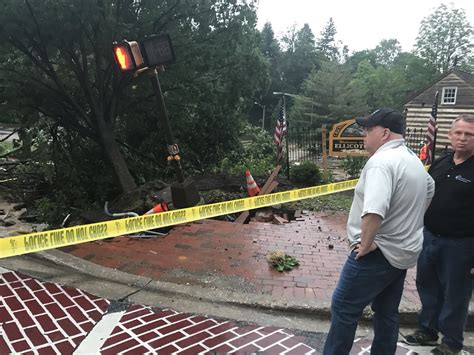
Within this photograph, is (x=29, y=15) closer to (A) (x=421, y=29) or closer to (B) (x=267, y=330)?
(B) (x=267, y=330)

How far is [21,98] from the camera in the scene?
8.63 m

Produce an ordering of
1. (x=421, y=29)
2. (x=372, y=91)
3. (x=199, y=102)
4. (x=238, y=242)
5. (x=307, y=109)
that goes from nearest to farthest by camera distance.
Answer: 1. (x=238, y=242)
2. (x=199, y=102)
3. (x=307, y=109)
4. (x=421, y=29)
5. (x=372, y=91)

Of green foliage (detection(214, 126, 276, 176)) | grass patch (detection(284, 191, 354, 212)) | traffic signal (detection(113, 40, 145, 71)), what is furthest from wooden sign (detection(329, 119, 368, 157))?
traffic signal (detection(113, 40, 145, 71))

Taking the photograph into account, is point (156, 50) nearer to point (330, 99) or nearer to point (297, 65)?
point (330, 99)

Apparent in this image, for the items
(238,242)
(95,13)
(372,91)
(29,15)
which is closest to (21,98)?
(29,15)

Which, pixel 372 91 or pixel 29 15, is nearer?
pixel 29 15

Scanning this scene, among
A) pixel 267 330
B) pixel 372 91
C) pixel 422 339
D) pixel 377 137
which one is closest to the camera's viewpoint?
pixel 377 137

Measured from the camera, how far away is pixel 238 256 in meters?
4.82

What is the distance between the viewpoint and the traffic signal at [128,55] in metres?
4.79

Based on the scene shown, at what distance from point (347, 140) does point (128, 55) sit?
8166mm

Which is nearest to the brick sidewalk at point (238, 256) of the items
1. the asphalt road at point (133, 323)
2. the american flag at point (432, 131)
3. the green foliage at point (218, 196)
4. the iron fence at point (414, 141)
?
the asphalt road at point (133, 323)

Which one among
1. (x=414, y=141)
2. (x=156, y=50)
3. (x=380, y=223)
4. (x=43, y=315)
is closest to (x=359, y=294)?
(x=380, y=223)

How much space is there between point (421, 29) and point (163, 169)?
148 feet

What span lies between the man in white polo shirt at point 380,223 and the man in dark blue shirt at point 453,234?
52cm
